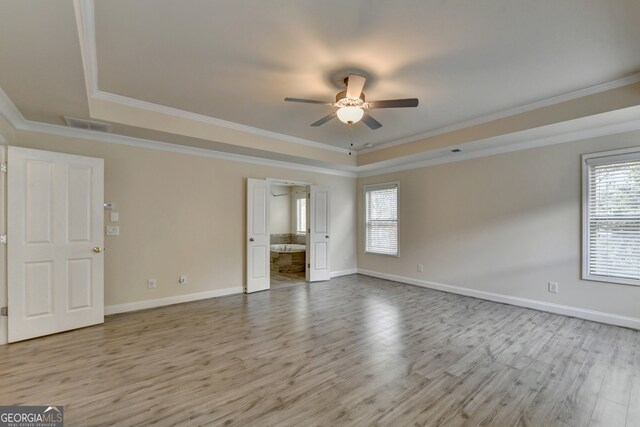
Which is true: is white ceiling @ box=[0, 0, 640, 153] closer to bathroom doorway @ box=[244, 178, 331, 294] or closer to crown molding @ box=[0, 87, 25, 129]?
crown molding @ box=[0, 87, 25, 129]

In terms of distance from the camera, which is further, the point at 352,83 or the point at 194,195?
the point at 194,195

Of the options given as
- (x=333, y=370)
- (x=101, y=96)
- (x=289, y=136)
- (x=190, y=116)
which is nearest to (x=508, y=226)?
(x=333, y=370)

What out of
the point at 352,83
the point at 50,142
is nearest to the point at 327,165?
the point at 352,83

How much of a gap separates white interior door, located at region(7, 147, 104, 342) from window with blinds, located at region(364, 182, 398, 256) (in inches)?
201

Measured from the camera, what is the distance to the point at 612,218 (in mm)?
3689

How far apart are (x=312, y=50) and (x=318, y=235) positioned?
4207mm

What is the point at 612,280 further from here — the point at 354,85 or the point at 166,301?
the point at 166,301

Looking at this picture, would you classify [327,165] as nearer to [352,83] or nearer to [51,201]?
[352,83]

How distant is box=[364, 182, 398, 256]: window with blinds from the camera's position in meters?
6.33

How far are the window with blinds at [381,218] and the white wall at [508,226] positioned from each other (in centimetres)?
23

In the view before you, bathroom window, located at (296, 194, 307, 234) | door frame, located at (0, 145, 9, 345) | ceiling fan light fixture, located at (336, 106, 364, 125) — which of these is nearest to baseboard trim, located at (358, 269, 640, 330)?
ceiling fan light fixture, located at (336, 106, 364, 125)

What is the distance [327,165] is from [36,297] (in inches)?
190

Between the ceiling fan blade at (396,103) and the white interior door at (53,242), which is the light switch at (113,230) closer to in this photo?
the white interior door at (53,242)

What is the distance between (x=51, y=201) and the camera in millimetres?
3391
